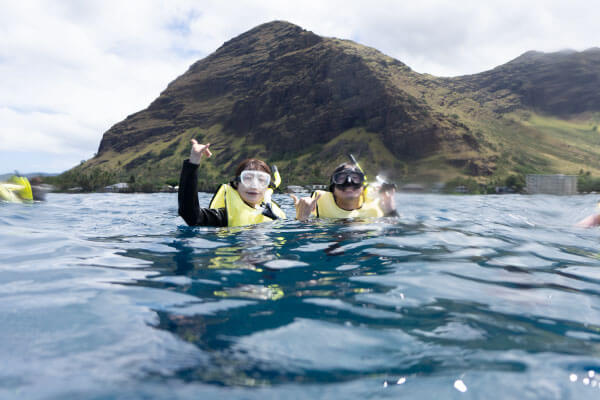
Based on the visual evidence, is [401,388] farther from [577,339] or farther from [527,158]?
[527,158]

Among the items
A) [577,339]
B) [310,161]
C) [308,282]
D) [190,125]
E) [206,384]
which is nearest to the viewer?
[206,384]

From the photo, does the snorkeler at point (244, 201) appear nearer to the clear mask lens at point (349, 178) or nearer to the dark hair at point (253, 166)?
the dark hair at point (253, 166)

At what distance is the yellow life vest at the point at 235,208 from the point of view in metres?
6.14

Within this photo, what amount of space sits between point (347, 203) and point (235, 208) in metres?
2.30

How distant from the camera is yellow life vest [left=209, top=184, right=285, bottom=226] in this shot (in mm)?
6141

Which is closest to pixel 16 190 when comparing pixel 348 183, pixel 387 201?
pixel 348 183

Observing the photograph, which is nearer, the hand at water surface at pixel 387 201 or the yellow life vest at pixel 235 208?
the yellow life vest at pixel 235 208

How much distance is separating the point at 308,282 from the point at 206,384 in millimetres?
1657

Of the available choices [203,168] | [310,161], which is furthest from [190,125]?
[310,161]

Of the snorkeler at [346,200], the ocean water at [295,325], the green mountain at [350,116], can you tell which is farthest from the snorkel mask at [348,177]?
the green mountain at [350,116]

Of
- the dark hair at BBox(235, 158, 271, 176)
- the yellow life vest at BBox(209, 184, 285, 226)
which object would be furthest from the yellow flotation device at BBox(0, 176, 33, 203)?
the dark hair at BBox(235, 158, 271, 176)

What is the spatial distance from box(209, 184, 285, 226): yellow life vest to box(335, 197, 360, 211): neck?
1668 millimetres

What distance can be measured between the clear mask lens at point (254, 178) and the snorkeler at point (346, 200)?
2.43 ft

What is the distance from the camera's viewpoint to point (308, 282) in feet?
10.5
